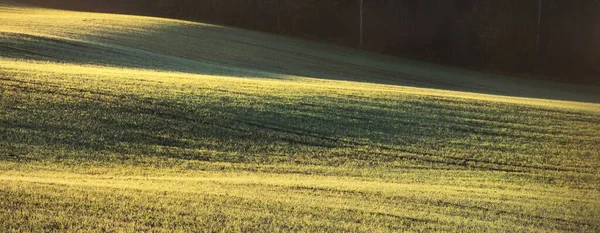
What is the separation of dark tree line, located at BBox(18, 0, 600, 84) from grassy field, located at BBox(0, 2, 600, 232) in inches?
548

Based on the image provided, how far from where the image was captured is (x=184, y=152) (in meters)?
9.75

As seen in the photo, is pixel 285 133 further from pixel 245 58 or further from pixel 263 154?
pixel 245 58

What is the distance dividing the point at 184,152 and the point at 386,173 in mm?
2671

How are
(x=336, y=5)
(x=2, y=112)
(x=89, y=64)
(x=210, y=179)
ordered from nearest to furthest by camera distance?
(x=210, y=179)
(x=2, y=112)
(x=89, y=64)
(x=336, y=5)

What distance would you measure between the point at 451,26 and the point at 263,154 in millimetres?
23568

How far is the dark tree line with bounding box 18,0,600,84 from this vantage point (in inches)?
1166

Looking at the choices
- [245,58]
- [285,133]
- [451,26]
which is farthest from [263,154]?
[451,26]

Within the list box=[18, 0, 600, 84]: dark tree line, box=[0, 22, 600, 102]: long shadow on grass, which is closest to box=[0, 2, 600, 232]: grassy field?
box=[0, 22, 600, 102]: long shadow on grass

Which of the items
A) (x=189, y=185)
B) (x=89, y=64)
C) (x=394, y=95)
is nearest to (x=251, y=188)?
(x=189, y=185)

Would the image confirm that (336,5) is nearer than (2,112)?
No

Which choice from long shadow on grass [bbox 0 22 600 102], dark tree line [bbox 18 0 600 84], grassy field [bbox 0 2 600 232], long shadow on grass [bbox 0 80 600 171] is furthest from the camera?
dark tree line [bbox 18 0 600 84]

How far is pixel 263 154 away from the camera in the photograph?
10031mm

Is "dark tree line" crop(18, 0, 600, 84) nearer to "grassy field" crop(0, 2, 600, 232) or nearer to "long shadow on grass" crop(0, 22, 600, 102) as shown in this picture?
"long shadow on grass" crop(0, 22, 600, 102)

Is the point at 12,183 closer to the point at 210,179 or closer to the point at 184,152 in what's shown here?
the point at 210,179
